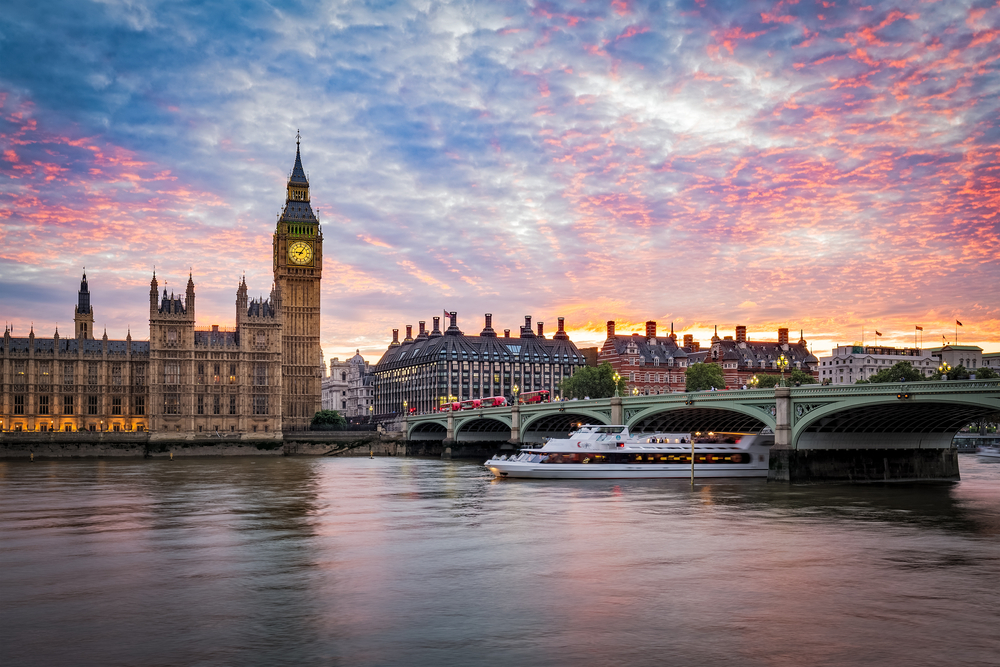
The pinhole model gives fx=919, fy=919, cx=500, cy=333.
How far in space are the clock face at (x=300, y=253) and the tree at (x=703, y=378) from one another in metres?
71.1

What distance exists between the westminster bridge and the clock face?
87.0m

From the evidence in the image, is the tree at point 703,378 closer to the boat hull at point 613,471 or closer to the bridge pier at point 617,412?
the bridge pier at point 617,412

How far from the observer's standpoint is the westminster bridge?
5734cm

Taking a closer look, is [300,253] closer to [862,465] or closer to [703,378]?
[703,378]

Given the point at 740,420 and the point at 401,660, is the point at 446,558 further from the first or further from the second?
the point at 740,420

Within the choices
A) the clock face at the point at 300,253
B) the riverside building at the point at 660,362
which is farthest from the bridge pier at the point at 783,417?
the clock face at the point at 300,253

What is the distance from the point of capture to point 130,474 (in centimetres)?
8469

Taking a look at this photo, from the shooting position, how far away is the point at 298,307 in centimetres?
16038

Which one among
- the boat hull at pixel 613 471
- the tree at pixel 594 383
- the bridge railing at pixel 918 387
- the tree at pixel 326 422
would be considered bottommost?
the boat hull at pixel 613 471

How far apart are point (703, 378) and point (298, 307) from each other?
72.1m

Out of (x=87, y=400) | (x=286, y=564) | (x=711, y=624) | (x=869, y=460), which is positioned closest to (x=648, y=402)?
(x=869, y=460)

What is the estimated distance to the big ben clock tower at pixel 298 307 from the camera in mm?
154750

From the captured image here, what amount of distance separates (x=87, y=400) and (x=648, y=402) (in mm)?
97735

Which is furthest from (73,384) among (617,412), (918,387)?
(918,387)
